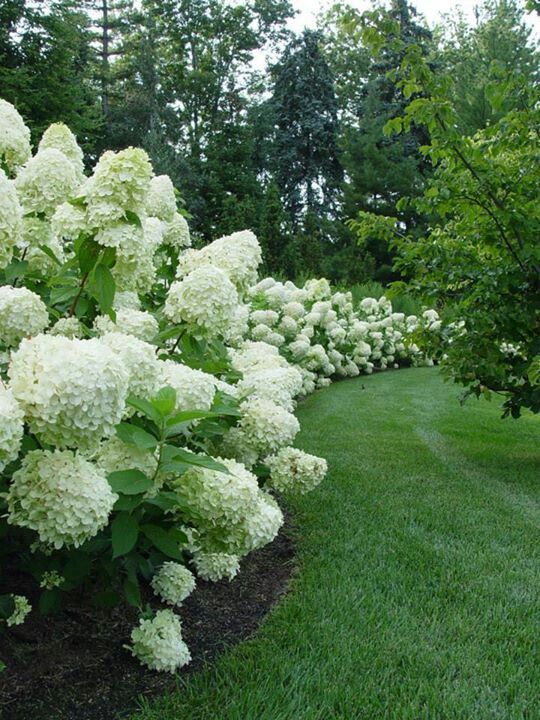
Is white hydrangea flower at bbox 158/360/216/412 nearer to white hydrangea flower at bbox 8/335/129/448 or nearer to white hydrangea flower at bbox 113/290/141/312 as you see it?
white hydrangea flower at bbox 8/335/129/448

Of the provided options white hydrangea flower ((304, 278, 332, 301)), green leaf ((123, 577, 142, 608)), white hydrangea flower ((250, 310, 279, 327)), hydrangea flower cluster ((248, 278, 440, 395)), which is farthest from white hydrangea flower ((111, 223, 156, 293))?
white hydrangea flower ((304, 278, 332, 301))

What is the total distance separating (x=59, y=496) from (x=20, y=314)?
701 millimetres

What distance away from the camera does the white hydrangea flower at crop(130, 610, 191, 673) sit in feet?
7.53

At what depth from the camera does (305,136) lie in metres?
32.0

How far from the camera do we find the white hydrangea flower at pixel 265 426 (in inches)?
99.0

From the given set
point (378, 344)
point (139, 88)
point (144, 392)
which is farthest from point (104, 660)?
point (139, 88)

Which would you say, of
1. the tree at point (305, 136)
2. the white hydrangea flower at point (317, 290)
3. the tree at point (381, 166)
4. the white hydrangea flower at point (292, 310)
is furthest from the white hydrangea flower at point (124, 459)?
the tree at point (305, 136)

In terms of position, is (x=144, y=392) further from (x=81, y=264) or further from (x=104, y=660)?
(x=104, y=660)

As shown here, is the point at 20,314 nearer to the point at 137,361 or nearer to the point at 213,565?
the point at 137,361

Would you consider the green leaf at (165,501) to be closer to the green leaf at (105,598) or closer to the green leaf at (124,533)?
the green leaf at (124,533)

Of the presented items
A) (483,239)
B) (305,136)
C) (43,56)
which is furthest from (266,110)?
(483,239)

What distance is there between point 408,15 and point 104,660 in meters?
33.7

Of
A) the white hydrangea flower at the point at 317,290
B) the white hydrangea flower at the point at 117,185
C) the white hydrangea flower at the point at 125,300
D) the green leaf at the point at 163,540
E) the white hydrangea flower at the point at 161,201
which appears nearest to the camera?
the green leaf at the point at 163,540

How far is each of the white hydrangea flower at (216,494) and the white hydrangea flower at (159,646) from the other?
463 mm
